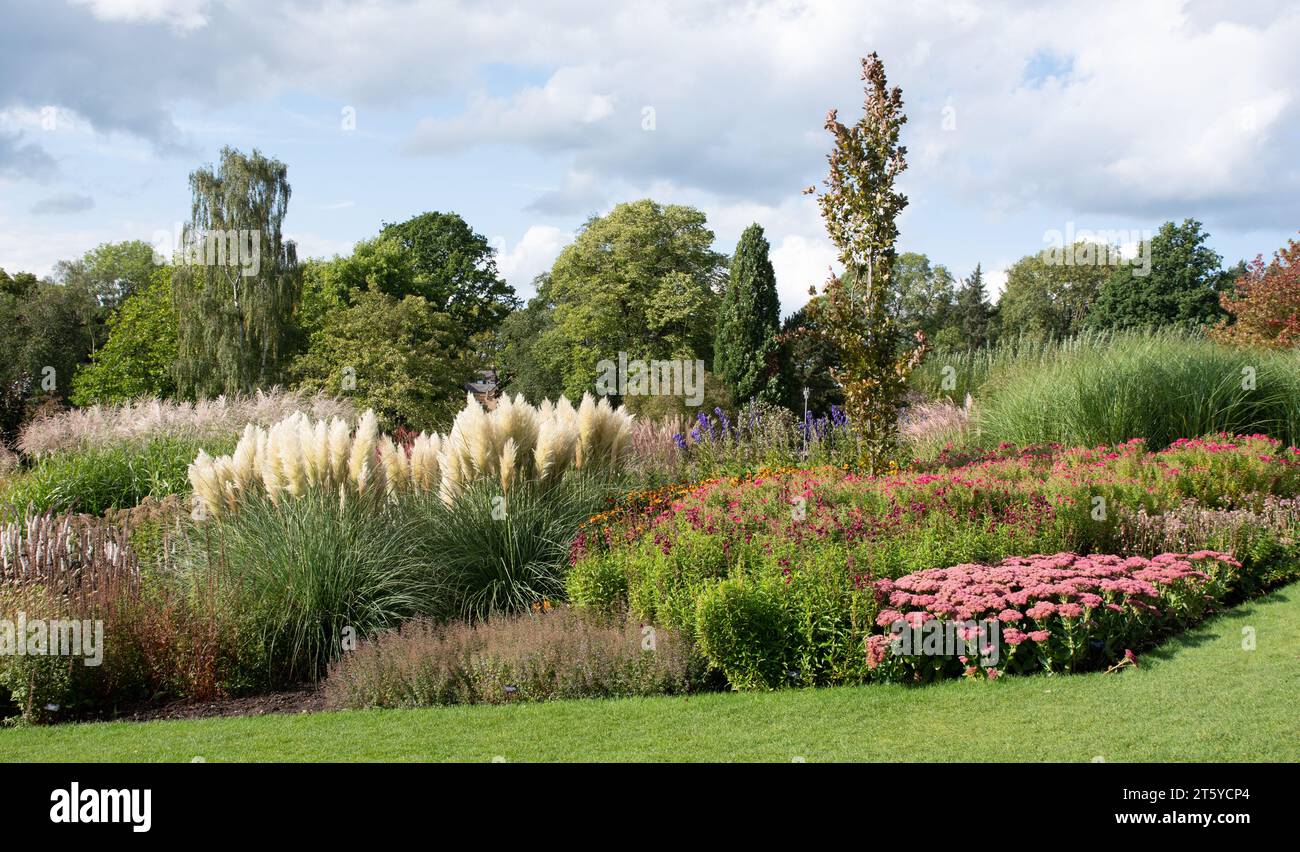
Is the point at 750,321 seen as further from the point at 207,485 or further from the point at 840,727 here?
the point at 840,727

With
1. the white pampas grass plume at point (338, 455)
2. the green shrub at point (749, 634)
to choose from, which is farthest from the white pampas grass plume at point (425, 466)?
the green shrub at point (749, 634)

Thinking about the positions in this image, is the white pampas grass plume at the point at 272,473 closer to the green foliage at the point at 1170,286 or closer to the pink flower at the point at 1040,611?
the pink flower at the point at 1040,611

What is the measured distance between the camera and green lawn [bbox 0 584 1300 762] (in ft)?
15.6

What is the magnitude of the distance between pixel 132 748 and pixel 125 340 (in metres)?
34.1

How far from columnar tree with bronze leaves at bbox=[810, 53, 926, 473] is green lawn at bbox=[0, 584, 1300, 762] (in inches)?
175

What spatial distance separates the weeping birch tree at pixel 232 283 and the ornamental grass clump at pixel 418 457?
2562 centimetres

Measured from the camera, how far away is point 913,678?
234 inches

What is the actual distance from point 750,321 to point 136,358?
22006 mm

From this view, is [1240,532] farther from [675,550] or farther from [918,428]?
[918,428]

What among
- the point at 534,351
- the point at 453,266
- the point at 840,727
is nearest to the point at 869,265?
the point at 840,727

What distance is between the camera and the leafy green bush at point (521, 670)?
6.16 metres

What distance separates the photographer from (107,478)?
12.1 m

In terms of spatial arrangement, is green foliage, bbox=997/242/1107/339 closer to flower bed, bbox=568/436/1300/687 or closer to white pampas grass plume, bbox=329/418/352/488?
flower bed, bbox=568/436/1300/687
